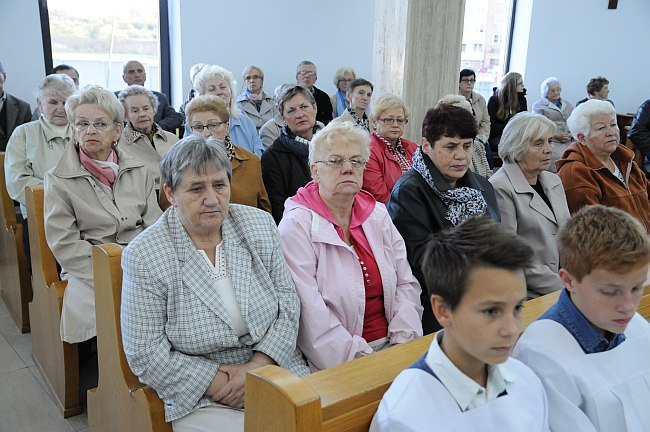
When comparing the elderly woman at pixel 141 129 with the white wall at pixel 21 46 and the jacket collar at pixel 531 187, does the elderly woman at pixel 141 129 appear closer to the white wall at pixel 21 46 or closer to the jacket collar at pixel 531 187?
the jacket collar at pixel 531 187

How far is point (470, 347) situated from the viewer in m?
1.14

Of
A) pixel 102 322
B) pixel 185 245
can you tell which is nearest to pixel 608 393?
pixel 185 245

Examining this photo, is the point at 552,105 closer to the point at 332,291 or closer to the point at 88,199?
the point at 332,291

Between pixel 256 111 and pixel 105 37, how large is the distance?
1916mm

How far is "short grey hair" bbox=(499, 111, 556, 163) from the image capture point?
105 inches

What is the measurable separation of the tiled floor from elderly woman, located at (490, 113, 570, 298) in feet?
6.92

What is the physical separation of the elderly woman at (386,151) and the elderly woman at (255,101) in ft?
7.32

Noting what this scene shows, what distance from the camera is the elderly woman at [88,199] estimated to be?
241cm

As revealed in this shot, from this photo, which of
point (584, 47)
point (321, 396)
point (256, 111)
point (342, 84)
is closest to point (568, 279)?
point (321, 396)

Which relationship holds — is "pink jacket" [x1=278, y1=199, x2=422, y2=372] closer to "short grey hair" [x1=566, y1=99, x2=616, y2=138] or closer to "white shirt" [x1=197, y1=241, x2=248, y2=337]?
"white shirt" [x1=197, y1=241, x2=248, y2=337]

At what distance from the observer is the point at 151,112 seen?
3420 millimetres

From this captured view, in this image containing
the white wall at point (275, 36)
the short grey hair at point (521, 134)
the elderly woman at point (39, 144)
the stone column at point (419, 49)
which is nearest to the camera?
the short grey hair at point (521, 134)

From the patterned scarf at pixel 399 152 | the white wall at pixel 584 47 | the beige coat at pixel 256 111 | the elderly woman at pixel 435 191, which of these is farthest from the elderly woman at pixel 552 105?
the elderly woman at pixel 435 191

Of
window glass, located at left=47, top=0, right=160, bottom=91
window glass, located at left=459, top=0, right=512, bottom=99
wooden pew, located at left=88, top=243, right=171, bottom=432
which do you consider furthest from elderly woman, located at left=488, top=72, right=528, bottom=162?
wooden pew, located at left=88, top=243, right=171, bottom=432
